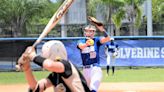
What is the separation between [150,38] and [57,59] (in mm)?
19979

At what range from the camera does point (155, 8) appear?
203ft

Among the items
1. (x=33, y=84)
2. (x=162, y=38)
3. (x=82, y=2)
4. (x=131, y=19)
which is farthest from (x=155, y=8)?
(x=33, y=84)

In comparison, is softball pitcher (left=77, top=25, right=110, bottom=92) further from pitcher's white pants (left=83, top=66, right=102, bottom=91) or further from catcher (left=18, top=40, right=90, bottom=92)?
catcher (left=18, top=40, right=90, bottom=92)

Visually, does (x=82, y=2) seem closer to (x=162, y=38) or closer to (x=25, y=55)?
(x=162, y=38)

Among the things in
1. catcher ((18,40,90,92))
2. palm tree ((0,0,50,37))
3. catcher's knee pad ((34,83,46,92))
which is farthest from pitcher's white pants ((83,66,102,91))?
palm tree ((0,0,50,37))

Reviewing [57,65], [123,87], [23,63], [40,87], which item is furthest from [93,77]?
[123,87]

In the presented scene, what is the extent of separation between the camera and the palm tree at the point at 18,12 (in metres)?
52.6

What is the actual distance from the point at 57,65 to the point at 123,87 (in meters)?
11.3

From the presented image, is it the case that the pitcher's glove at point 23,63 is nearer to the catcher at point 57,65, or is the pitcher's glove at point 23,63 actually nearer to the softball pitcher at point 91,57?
the catcher at point 57,65

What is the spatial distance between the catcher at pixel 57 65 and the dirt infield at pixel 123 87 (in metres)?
10.2

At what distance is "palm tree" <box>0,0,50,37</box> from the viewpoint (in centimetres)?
5256

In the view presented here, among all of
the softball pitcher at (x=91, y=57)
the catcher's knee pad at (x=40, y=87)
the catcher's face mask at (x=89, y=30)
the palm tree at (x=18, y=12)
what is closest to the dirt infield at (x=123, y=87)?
the softball pitcher at (x=91, y=57)

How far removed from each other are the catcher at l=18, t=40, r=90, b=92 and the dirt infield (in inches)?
401

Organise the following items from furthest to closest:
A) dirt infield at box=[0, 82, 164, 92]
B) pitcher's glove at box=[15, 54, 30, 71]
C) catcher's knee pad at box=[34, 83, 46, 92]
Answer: dirt infield at box=[0, 82, 164, 92] → catcher's knee pad at box=[34, 83, 46, 92] → pitcher's glove at box=[15, 54, 30, 71]
